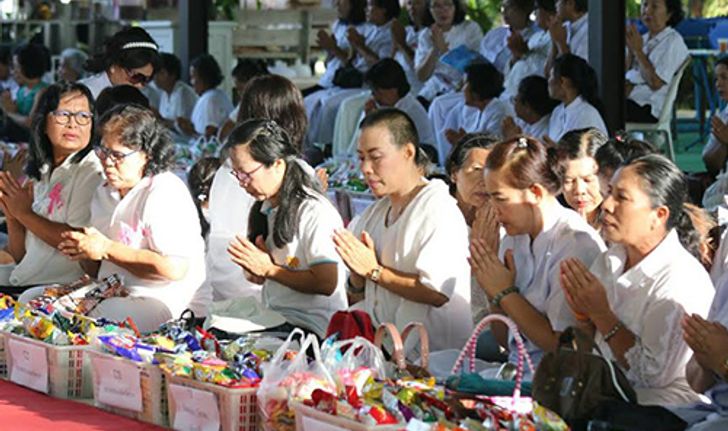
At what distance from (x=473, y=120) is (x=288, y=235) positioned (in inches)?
163

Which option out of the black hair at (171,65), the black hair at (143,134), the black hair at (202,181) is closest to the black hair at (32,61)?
the black hair at (171,65)

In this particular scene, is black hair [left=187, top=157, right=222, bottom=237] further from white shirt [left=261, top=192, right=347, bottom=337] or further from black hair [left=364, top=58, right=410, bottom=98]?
black hair [left=364, top=58, right=410, bottom=98]

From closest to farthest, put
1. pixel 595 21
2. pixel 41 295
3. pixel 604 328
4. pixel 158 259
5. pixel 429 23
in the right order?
pixel 604 328
pixel 158 259
pixel 41 295
pixel 595 21
pixel 429 23

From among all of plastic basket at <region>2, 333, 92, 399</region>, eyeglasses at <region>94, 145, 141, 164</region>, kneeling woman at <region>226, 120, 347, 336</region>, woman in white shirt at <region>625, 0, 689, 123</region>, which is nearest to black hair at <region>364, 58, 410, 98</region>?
woman in white shirt at <region>625, 0, 689, 123</region>

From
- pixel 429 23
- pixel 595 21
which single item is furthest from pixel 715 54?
pixel 595 21

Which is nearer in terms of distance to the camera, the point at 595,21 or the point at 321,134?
the point at 595,21

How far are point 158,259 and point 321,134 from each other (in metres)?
5.42

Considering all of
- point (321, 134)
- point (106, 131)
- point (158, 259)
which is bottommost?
point (321, 134)

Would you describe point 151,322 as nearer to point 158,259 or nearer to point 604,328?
point 158,259

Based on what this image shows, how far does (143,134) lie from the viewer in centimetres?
515

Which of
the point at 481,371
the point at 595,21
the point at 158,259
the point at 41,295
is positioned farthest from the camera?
the point at 595,21

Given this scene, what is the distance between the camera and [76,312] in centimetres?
510

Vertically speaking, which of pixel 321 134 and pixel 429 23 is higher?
pixel 429 23

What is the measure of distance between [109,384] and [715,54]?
8.48m
